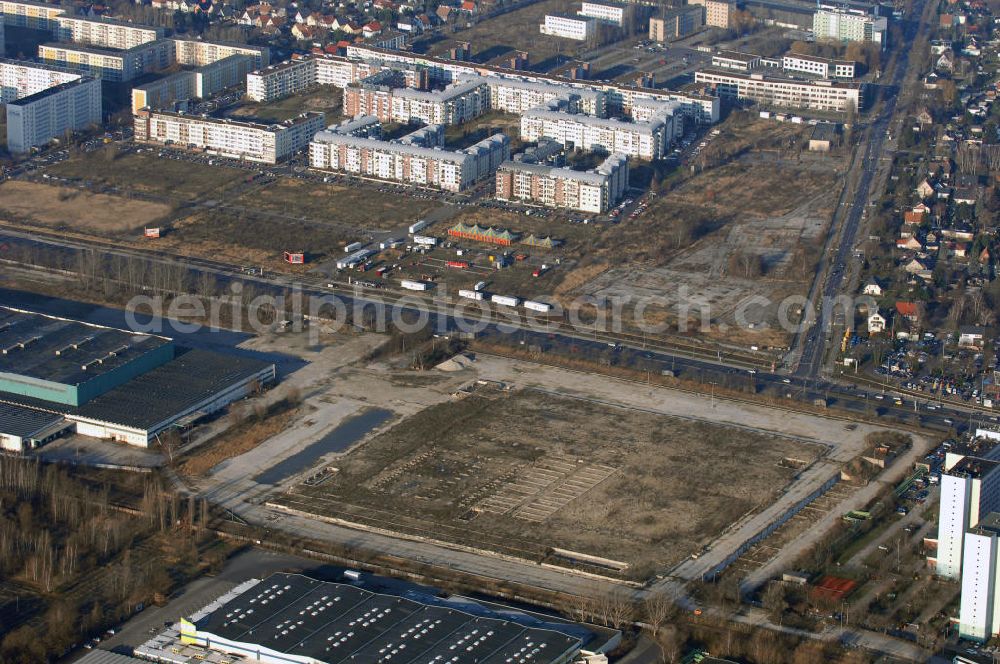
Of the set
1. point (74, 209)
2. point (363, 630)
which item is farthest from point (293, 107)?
point (363, 630)

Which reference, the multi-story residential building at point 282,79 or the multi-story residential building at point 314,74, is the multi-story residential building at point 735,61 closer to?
the multi-story residential building at point 314,74

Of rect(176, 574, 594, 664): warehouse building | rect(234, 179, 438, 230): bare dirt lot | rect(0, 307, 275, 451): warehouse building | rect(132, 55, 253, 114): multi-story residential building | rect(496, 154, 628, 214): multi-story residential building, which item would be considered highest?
rect(132, 55, 253, 114): multi-story residential building

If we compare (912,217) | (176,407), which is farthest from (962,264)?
(176,407)

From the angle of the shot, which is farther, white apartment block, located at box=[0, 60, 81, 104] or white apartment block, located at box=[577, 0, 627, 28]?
white apartment block, located at box=[577, 0, 627, 28]

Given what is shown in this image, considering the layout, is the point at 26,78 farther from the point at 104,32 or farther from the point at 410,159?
the point at 410,159

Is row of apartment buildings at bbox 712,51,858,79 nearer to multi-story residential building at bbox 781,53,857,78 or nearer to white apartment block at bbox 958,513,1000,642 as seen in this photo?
multi-story residential building at bbox 781,53,857,78

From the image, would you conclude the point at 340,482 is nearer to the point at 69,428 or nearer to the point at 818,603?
the point at 69,428

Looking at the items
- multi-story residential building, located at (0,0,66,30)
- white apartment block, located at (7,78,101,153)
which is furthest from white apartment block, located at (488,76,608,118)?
multi-story residential building, located at (0,0,66,30)
